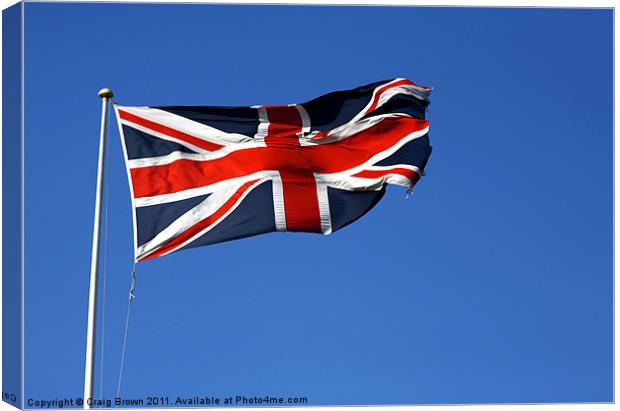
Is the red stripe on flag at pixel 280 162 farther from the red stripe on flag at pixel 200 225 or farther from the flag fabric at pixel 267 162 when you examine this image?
the red stripe on flag at pixel 200 225

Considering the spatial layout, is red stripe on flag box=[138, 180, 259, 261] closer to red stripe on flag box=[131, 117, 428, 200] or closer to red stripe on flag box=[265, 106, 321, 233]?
red stripe on flag box=[131, 117, 428, 200]

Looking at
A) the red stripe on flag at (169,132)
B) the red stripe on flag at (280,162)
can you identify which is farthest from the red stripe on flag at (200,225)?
the red stripe on flag at (169,132)

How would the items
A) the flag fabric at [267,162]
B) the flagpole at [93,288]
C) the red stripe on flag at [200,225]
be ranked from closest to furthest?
the flagpole at [93,288] < the red stripe on flag at [200,225] < the flag fabric at [267,162]

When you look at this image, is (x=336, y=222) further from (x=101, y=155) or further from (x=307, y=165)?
(x=101, y=155)

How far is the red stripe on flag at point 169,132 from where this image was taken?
2294cm

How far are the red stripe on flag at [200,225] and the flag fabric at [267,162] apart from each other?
1 cm

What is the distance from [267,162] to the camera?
2327 cm

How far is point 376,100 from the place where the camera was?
80.5 feet

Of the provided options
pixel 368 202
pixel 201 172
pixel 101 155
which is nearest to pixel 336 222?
pixel 368 202

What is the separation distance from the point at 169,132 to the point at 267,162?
4.98 ft

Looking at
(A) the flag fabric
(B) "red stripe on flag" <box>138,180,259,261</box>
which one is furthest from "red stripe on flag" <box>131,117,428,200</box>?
(B) "red stripe on flag" <box>138,180,259,261</box>

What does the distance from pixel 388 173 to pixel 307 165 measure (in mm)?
1224

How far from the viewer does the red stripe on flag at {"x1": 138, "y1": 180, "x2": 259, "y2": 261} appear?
2173cm

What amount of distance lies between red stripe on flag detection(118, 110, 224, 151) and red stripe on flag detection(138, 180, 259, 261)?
106 cm
